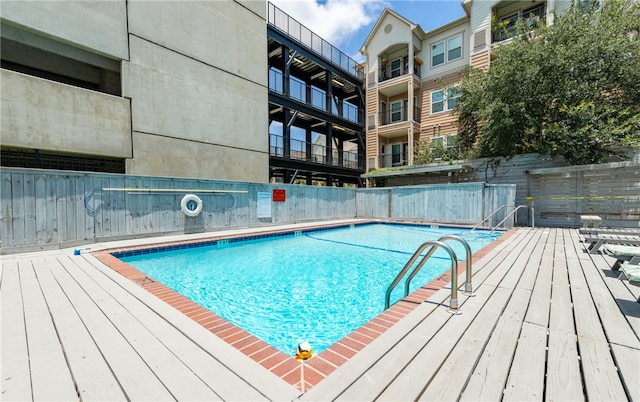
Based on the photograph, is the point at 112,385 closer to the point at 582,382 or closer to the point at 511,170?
the point at 582,382

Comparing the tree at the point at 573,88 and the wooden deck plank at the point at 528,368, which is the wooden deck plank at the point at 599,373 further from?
the tree at the point at 573,88

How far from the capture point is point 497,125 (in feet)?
34.9

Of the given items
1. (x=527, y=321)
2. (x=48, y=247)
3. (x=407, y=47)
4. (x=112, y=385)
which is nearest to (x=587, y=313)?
(x=527, y=321)

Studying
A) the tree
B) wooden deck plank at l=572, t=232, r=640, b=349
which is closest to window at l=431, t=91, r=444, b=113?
the tree

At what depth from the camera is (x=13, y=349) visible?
198 cm

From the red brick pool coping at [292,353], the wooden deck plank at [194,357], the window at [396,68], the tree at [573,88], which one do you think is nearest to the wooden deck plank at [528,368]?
the red brick pool coping at [292,353]

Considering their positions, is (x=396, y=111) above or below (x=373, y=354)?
above

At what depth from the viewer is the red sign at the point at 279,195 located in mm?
10681

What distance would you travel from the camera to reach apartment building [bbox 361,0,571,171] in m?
14.0

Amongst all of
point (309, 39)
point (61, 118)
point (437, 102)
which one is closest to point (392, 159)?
point (437, 102)

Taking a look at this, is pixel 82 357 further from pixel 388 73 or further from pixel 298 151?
pixel 388 73

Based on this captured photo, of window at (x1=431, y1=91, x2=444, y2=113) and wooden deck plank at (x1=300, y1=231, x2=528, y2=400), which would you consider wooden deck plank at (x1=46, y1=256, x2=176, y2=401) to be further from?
window at (x1=431, y1=91, x2=444, y2=113)

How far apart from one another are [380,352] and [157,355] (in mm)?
1573

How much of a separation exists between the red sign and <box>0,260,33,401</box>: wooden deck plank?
7.70 meters
